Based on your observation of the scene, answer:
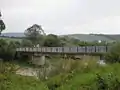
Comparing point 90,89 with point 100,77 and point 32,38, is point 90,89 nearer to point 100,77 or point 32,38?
point 100,77

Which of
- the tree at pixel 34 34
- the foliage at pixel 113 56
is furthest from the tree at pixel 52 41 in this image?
the foliage at pixel 113 56

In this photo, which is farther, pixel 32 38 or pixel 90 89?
pixel 32 38

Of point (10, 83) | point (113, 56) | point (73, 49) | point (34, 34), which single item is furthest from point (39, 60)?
point (10, 83)

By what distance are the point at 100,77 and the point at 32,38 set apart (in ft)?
310

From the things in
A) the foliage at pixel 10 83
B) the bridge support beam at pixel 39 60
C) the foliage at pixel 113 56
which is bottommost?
the bridge support beam at pixel 39 60

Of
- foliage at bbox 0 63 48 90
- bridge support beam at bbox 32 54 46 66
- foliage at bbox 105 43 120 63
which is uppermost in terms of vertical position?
foliage at bbox 0 63 48 90

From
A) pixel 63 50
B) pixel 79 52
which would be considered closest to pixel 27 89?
pixel 79 52

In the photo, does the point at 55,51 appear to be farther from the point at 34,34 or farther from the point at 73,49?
the point at 34,34

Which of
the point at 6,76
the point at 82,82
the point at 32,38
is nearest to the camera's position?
the point at 6,76

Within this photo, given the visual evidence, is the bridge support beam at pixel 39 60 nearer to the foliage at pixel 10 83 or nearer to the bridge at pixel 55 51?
the bridge at pixel 55 51

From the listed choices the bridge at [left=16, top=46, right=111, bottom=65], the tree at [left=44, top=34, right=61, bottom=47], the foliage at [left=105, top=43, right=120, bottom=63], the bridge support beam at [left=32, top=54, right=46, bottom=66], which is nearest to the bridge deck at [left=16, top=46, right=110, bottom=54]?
the bridge at [left=16, top=46, right=111, bottom=65]

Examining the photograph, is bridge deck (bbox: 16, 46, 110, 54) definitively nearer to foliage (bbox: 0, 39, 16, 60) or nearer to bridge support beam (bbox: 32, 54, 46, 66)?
bridge support beam (bbox: 32, 54, 46, 66)

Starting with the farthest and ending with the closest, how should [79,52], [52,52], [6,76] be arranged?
[52,52] < [79,52] < [6,76]

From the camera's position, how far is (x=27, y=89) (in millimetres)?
8883
